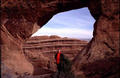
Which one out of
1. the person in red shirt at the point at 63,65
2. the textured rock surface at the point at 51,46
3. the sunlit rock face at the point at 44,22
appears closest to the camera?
the sunlit rock face at the point at 44,22

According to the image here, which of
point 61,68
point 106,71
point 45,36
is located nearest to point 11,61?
point 61,68

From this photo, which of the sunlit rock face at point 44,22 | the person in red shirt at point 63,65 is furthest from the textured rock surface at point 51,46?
the person in red shirt at point 63,65

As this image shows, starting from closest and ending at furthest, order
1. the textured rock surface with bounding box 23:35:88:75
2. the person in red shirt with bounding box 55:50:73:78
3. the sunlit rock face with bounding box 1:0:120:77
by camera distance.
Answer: the sunlit rock face with bounding box 1:0:120:77, the person in red shirt with bounding box 55:50:73:78, the textured rock surface with bounding box 23:35:88:75

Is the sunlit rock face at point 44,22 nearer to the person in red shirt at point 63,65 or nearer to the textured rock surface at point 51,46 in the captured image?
the person in red shirt at point 63,65

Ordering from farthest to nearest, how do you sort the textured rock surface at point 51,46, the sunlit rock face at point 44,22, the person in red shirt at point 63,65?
the textured rock surface at point 51,46 → the person in red shirt at point 63,65 → the sunlit rock face at point 44,22

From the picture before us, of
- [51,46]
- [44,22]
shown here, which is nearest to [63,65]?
[44,22]

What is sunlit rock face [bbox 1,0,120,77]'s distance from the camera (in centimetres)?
571

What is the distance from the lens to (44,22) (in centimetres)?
825

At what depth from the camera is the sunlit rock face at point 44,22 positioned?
5.71 m

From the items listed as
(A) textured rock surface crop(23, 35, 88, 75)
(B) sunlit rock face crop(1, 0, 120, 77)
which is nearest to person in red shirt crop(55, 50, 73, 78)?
(B) sunlit rock face crop(1, 0, 120, 77)

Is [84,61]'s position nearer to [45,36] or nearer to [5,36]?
[5,36]

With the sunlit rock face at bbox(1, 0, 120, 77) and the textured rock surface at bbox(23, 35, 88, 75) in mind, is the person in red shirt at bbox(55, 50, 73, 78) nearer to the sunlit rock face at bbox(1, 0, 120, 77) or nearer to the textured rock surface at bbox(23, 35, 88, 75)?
the sunlit rock face at bbox(1, 0, 120, 77)

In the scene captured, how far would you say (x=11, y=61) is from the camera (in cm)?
741

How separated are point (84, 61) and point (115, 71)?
1.17 meters
